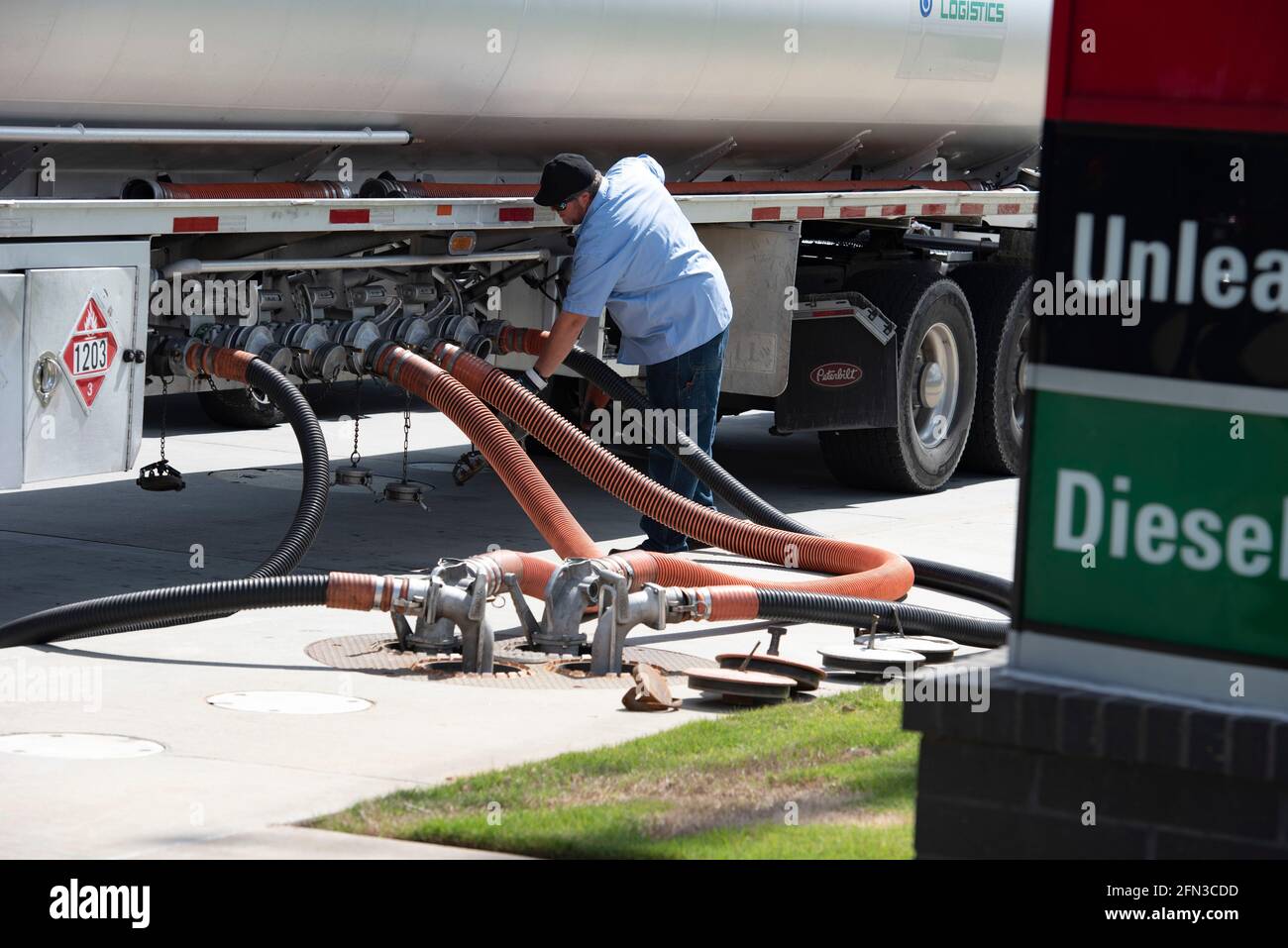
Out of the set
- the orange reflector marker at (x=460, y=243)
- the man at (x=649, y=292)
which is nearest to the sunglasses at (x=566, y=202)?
the man at (x=649, y=292)

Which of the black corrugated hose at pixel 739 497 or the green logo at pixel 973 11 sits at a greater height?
the green logo at pixel 973 11

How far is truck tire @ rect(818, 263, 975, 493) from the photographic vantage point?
1173cm

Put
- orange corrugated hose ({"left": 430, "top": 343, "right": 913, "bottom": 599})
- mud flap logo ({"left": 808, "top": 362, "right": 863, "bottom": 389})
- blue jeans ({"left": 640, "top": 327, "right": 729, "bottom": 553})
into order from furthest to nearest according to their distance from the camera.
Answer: mud flap logo ({"left": 808, "top": 362, "right": 863, "bottom": 389}) < blue jeans ({"left": 640, "top": 327, "right": 729, "bottom": 553}) < orange corrugated hose ({"left": 430, "top": 343, "right": 913, "bottom": 599})

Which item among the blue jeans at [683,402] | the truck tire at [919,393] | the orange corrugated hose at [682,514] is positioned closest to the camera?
the orange corrugated hose at [682,514]

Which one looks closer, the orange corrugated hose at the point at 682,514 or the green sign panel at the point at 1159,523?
the green sign panel at the point at 1159,523

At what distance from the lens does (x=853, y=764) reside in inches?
219

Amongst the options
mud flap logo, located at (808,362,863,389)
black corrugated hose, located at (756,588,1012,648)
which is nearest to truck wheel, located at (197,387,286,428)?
mud flap logo, located at (808,362,863,389)

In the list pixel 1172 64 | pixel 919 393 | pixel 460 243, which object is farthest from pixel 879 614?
pixel 919 393

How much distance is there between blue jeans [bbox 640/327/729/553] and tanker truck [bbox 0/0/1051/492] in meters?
0.56

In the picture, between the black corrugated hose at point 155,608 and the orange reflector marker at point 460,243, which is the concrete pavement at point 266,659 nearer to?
the black corrugated hose at point 155,608

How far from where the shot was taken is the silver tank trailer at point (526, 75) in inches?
281

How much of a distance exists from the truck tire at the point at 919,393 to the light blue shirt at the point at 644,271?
2.68 metres

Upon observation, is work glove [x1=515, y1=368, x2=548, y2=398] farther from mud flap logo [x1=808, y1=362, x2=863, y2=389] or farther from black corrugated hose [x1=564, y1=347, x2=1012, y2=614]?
mud flap logo [x1=808, y1=362, x2=863, y2=389]

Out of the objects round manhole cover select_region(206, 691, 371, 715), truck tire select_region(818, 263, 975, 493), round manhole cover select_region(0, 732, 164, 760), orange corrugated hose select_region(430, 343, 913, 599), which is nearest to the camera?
round manhole cover select_region(0, 732, 164, 760)
